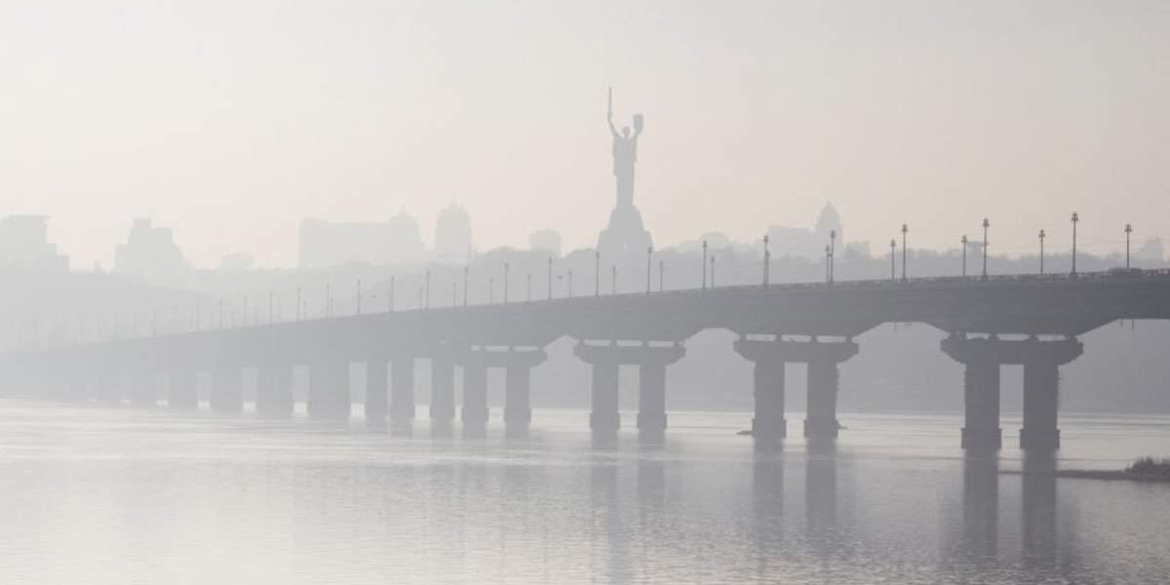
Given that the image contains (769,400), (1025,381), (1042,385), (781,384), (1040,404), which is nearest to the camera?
(1042,385)

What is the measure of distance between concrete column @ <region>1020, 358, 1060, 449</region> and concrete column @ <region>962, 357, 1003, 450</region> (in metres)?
2.41

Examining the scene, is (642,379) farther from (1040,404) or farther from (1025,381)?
(1040,404)

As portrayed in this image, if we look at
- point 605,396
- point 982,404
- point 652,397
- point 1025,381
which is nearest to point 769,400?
point 652,397

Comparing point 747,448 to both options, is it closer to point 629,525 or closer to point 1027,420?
point 1027,420

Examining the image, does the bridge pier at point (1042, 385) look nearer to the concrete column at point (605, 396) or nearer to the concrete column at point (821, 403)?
the concrete column at point (821, 403)

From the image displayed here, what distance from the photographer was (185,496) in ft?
298

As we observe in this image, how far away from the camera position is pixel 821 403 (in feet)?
559

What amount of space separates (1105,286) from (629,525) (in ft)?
201

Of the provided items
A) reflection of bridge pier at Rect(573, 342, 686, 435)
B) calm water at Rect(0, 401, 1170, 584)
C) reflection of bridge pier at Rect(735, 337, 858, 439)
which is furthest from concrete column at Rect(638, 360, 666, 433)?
calm water at Rect(0, 401, 1170, 584)

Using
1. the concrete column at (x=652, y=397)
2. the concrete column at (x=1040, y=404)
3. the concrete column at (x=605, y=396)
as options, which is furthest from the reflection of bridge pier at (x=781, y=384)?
the concrete column at (x=605, y=396)

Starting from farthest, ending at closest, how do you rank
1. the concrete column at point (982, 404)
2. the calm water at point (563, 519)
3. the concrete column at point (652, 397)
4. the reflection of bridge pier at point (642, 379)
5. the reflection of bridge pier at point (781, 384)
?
the concrete column at point (652, 397)
the reflection of bridge pier at point (642, 379)
the reflection of bridge pier at point (781, 384)
the concrete column at point (982, 404)
the calm water at point (563, 519)

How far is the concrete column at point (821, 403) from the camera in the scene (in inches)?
6590

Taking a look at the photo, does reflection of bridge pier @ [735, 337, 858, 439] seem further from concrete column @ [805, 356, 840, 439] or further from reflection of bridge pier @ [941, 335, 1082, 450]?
reflection of bridge pier @ [941, 335, 1082, 450]

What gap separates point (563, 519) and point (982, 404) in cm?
7382
